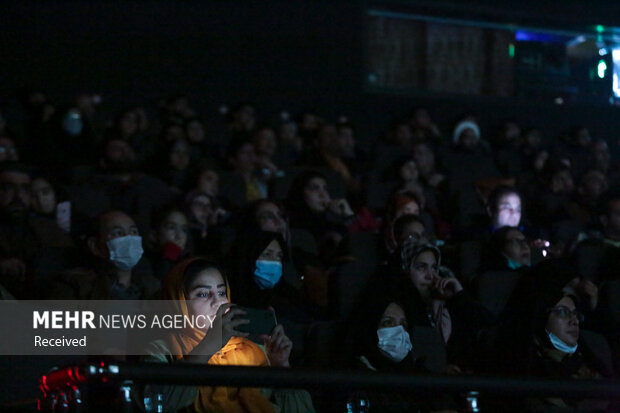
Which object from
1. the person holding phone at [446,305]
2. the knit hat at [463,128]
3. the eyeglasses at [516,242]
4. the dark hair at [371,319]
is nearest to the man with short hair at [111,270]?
the dark hair at [371,319]

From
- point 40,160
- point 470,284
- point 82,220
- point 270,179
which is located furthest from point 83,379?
point 40,160

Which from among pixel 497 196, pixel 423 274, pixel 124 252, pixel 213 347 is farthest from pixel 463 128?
pixel 213 347

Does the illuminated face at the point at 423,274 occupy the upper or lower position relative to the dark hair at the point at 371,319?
upper

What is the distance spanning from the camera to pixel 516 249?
14.1 feet

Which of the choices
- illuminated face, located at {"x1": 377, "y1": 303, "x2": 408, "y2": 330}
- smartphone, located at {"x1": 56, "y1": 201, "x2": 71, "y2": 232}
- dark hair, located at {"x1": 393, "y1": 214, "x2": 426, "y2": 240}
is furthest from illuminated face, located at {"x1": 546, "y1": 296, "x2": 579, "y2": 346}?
smartphone, located at {"x1": 56, "y1": 201, "x2": 71, "y2": 232}

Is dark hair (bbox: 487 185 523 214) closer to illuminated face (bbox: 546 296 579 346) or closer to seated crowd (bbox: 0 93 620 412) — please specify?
seated crowd (bbox: 0 93 620 412)

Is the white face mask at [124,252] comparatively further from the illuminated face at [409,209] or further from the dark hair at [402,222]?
the illuminated face at [409,209]

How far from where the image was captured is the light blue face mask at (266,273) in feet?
12.4

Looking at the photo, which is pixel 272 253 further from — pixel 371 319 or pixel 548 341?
pixel 548 341

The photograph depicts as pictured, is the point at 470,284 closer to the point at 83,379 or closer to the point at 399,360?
the point at 399,360

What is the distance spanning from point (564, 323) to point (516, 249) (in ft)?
2.61

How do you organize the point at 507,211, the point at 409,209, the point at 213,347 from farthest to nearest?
the point at 507,211, the point at 409,209, the point at 213,347

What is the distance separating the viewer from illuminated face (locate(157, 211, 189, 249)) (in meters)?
4.28

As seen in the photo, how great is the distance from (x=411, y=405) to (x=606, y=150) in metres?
5.10
